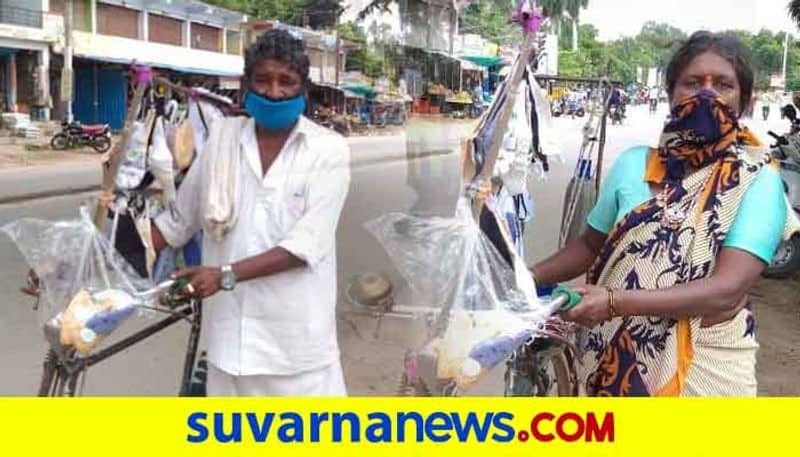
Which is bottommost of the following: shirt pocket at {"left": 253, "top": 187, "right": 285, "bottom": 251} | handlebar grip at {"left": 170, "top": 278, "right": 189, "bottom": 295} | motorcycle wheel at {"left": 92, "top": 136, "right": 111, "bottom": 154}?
handlebar grip at {"left": 170, "top": 278, "right": 189, "bottom": 295}

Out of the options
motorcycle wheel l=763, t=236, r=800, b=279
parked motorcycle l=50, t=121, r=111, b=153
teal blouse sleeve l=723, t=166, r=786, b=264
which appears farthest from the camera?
motorcycle wheel l=763, t=236, r=800, b=279

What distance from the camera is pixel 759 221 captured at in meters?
1.23

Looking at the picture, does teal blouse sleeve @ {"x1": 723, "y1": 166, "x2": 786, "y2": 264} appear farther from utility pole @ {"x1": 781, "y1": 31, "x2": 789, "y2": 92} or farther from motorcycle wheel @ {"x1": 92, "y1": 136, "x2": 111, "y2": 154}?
motorcycle wheel @ {"x1": 92, "y1": 136, "x2": 111, "y2": 154}

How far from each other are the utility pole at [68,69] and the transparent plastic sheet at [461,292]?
0.64 metres

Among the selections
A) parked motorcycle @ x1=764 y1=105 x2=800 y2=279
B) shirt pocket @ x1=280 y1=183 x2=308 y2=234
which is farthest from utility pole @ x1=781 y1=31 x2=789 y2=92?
shirt pocket @ x1=280 y1=183 x2=308 y2=234

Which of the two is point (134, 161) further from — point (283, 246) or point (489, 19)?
point (489, 19)

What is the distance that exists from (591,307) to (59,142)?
1032 millimetres

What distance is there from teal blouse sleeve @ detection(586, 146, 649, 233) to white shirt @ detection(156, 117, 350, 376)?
47 cm

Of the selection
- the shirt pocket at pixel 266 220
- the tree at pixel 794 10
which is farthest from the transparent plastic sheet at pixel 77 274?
the tree at pixel 794 10

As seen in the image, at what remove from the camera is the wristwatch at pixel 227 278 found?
1406 mm

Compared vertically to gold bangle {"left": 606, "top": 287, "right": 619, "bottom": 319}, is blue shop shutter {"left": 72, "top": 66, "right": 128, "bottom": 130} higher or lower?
higher

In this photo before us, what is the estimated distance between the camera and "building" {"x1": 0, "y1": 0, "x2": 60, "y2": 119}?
1526 mm

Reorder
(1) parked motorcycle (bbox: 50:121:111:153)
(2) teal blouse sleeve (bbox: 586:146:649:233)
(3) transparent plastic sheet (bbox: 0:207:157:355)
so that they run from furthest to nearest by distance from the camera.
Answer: (1) parked motorcycle (bbox: 50:121:111:153)
(3) transparent plastic sheet (bbox: 0:207:157:355)
(2) teal blouse sleeve (bbox: 586:146:649:233)

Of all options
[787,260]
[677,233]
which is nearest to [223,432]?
[677,233]
